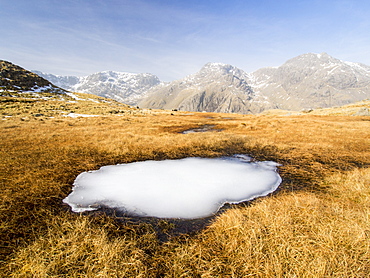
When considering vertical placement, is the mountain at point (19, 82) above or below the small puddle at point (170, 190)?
above

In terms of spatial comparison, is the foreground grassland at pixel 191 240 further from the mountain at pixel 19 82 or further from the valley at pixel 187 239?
the mountain at pixel 19 82

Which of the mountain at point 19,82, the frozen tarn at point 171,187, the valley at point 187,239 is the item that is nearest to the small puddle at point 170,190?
the frozen tarn at point 171,187

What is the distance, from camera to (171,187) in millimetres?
5668

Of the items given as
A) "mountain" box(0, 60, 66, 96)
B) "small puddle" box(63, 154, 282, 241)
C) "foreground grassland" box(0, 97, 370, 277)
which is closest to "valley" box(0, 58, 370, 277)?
"foreground grassland" box(0, 97, 370, 277)

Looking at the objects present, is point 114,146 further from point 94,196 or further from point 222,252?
point 222,252

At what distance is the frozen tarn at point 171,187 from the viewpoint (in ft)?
14.8

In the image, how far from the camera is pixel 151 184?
5.79 meters

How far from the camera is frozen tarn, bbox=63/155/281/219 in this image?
451 cm

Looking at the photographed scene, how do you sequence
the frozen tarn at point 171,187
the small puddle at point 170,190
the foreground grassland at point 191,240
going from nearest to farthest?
the foreground grassland at point 191,240, the small puddle at point 170,190, the frozen tarn at point 171,187

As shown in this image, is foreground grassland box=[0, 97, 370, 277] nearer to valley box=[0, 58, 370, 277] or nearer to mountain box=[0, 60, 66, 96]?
valley box=[0, 58, 370, 277]

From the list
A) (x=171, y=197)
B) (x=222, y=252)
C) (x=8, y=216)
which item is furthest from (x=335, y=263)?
(x=8, y=216)

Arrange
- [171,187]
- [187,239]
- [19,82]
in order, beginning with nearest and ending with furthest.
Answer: [187,239]
[171,187]
[19,82]

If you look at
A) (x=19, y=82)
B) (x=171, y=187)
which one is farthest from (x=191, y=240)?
(x=19, y=82)

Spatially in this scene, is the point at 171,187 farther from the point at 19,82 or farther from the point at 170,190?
the point at 19,82
